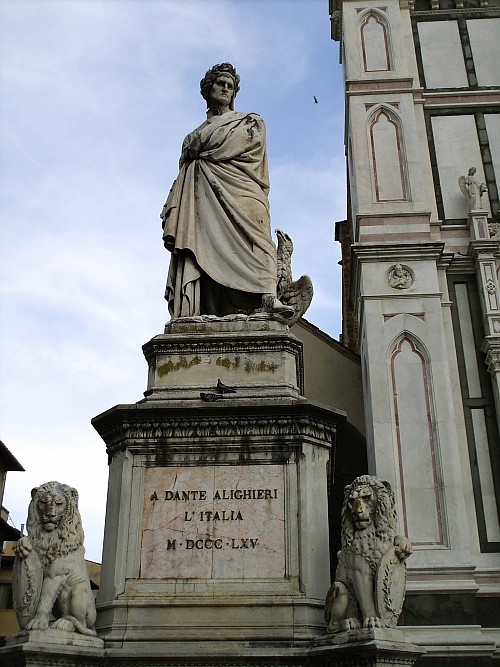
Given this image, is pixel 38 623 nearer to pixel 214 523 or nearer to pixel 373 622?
pixel 214 523

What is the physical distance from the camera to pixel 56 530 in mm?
6195

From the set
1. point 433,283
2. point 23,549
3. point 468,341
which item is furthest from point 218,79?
point 468,341

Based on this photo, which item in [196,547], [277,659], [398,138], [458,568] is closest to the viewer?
[277,659]

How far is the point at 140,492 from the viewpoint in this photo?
677 centimetres

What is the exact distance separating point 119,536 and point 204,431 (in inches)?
43.4

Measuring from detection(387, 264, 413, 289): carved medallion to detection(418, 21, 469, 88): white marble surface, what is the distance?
178 inches

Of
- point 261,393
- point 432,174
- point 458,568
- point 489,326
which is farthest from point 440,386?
point 261,393

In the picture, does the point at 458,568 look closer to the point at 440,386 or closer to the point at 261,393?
the point at 440,386

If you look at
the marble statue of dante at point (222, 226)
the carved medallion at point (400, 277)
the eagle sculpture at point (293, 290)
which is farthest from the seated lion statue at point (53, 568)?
the carved medallion at point (400, 277)

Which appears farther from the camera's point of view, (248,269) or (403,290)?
(403,290)

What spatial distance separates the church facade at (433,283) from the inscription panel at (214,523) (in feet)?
14.7

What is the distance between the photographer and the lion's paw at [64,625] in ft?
19.3

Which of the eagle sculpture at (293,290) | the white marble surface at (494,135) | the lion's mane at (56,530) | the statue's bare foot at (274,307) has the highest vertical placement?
the white marble surface at (494,135)

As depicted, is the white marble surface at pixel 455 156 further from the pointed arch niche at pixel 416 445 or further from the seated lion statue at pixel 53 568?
the seated lion statue at pixel 53 568
